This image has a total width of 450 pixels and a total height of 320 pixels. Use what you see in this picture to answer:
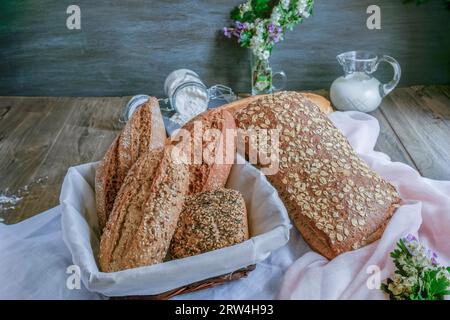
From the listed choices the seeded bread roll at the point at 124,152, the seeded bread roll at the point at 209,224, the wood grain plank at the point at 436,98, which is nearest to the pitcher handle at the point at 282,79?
the wood grain plank at the point at 436,98

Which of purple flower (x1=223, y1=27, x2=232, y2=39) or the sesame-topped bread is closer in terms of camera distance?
the sesame-topped bread

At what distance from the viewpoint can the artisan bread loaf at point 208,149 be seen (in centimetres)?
85

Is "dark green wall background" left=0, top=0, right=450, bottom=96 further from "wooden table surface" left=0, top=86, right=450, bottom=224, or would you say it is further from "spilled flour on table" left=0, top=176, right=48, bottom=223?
"spilled flour on table" left=0, top=176, right=48, bottom=223

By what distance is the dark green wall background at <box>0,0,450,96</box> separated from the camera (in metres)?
1.48

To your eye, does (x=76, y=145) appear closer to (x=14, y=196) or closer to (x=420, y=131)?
(x=14, y=196)

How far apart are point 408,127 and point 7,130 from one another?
1.01 m

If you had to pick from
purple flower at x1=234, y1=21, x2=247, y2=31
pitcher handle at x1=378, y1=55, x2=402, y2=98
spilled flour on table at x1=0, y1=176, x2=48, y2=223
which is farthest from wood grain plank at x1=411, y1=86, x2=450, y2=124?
spilled flour on table at x1=0, y1=176, x2=48, y2=223

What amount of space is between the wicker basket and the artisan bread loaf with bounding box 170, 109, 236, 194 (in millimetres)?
157

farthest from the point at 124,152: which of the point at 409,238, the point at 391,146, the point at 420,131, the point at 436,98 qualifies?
the point at 436,98

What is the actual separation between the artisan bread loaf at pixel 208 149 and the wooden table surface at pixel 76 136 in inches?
13.1

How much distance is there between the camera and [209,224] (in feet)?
2.46

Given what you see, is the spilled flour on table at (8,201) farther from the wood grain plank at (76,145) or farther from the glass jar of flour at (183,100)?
the glass jar of flour at (183,100)

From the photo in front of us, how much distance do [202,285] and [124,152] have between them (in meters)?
0.25

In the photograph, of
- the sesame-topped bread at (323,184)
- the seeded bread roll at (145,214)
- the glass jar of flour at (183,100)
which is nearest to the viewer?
the seeded bread roll at (145,214)
